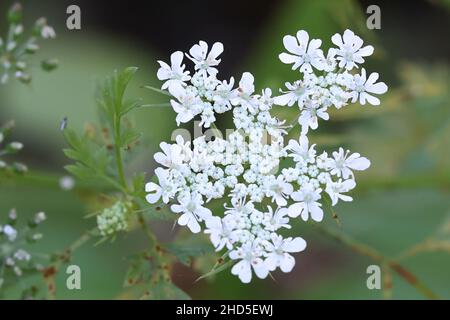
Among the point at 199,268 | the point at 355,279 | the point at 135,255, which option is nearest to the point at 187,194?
the point at 135,255

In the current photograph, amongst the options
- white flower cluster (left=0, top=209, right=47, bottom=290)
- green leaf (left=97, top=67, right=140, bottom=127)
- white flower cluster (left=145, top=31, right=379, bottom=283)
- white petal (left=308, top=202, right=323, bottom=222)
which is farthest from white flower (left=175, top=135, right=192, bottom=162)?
white flower cluster (left=0, top=209, right=47, bottom=290)

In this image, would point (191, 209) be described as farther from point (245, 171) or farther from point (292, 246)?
point (292, 246)

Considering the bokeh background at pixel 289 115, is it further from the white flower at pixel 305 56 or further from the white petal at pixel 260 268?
the white petal at pixel 260 268

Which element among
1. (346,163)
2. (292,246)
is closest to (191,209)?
(292,246)

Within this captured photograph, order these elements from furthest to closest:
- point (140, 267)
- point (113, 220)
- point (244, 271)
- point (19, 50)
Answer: point (19, 50), point (140, 267), point (113, 220), point (244, 271)

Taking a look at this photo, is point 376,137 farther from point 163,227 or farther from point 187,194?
point 187,194
